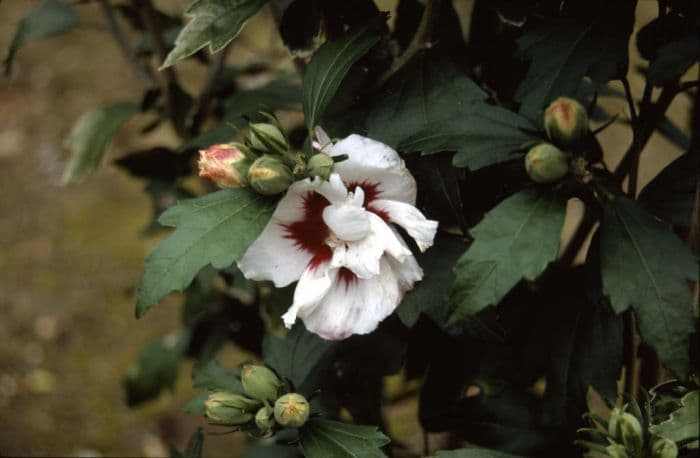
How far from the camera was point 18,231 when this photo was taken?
273cm

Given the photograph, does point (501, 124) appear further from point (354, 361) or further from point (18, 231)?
point (18, 231)

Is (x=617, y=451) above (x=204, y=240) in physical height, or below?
below

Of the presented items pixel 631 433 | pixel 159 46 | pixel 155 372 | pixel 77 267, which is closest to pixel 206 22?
pixel 159 46

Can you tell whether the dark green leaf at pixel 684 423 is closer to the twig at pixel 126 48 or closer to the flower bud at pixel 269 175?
the flower bud at pixel 269 175

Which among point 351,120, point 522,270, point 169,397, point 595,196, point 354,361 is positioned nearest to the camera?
point 522,270

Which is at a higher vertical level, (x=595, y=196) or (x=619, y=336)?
(x=595, y=196)

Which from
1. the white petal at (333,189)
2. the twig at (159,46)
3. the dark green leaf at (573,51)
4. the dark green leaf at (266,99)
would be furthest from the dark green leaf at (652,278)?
the twig at (159,46)

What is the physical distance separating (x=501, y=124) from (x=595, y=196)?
124mm

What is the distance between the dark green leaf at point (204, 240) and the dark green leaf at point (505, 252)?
197 mm

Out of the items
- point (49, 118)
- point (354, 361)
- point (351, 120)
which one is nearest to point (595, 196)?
point (351, 120)

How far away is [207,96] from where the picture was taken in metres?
1.46

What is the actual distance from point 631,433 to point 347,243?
32 cm

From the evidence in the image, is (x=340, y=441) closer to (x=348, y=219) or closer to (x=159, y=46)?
(x=348, y=219)

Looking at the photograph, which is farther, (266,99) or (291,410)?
(266,99)
